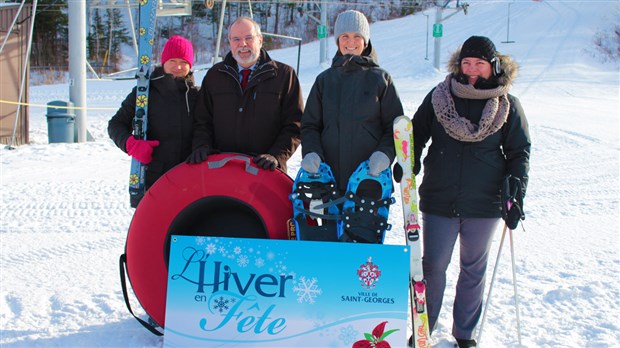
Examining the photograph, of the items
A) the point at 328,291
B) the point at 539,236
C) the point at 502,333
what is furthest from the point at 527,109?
the point at 328,291

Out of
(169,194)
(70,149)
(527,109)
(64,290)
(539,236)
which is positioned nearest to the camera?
(169,194)

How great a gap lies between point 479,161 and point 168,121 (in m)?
1.64

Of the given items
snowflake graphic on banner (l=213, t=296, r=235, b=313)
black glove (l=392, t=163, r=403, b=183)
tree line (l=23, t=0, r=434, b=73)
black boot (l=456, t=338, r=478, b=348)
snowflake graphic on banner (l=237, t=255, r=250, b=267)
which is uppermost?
tree line (l=23, t=0, r=434, b=73)

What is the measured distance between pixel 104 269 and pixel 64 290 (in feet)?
1.40

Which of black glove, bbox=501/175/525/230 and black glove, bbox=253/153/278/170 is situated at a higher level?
black glove, bbox=253/153/278/170

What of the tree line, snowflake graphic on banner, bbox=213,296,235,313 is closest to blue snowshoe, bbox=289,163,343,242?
snowflake graphic on banner, bbox=213,296,235,313

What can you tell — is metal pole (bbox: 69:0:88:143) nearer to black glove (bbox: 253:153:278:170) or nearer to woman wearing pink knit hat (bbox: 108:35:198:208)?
woman wearing pink knit hat (bbox: 108:35:198:208)

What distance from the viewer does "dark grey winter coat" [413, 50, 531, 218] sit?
2881 millimetres

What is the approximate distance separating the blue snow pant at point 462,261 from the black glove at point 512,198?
0.49 feet

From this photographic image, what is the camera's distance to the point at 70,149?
870cm

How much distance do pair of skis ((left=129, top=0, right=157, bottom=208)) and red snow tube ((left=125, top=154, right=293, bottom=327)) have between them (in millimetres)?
368

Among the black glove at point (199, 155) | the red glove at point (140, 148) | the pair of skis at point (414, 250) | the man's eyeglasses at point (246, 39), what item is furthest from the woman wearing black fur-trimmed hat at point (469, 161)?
the red glove at point (140, 148)

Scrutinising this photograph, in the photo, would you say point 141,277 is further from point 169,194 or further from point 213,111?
point 213,111

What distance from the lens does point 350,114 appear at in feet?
9.05
